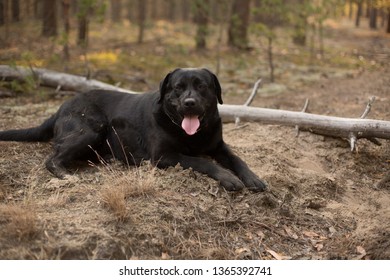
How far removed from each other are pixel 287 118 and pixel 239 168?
2294 mm

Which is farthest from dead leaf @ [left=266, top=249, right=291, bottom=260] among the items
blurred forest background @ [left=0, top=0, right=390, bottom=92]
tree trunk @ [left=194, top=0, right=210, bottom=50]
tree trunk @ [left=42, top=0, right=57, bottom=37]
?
tree trunk @ [left=42, top=0, right=57, bottom=37]

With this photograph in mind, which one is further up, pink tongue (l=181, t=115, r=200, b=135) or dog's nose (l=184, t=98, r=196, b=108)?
dog's nose (l=184, t=98, r=196, b=108)

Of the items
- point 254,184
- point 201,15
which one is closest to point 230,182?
point 254,184

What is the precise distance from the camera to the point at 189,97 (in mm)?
4484

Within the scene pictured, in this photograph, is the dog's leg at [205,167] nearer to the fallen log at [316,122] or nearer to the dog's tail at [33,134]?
the dog's tail at [33,134]

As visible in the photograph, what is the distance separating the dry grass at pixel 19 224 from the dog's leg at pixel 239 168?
2105mm

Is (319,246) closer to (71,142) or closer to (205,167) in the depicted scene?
(205,167)

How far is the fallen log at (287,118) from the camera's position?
6.00 m

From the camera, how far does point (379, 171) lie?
5.87 metres

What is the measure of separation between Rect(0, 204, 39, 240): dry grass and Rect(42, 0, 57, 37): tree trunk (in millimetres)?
10648

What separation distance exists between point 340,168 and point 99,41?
1277cm

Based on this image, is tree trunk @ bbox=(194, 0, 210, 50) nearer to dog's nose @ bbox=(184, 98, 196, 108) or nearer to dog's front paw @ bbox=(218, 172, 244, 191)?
dog's nose @ bbox=(184, 98, 196, 108)

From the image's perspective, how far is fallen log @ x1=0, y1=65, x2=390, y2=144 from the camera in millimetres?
5996
